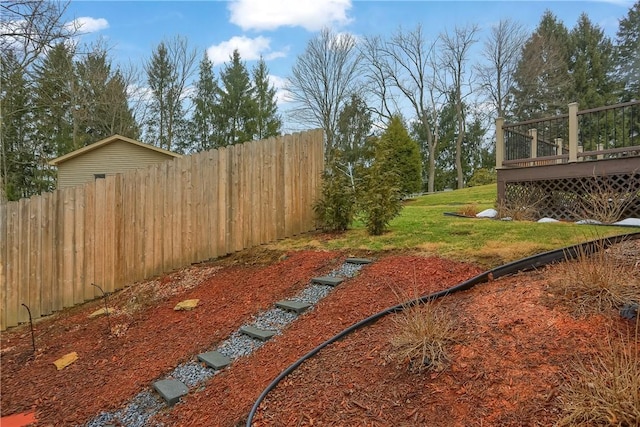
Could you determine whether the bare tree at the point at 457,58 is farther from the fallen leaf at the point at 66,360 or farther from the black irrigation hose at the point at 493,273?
the fallen leaf at the point at 66,360

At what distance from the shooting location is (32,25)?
24.8 feet

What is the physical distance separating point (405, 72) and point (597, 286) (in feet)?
82.9

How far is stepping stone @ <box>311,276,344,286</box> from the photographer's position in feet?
12.3

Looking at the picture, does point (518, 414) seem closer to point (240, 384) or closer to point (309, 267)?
point (240, 384)

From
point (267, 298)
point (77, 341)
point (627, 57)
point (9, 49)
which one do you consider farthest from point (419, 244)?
point (627, 57)

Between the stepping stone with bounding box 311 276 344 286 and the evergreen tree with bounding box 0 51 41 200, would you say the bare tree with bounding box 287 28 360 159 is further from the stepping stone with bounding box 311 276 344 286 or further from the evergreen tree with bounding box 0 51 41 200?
the stepping stone with bounding box 311 276 344 286

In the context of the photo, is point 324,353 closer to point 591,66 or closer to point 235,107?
point 235,107

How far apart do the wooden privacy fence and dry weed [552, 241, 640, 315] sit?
4.15m

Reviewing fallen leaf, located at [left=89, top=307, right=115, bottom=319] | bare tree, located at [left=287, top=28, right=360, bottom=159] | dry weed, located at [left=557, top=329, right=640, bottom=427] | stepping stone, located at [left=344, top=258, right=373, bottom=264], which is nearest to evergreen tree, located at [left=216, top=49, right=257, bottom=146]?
bare tree, located at [left=287, top=28, right=360, bottom=159]

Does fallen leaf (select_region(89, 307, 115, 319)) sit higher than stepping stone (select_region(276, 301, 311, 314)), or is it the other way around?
stepping stone (select_region(276, 301, 311, 314))

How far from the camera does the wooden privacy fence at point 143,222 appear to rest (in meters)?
4.98

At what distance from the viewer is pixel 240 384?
258 centimetres

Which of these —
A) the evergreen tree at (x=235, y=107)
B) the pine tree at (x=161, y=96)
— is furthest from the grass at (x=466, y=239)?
the evergreen tree at (x=235, y=107)

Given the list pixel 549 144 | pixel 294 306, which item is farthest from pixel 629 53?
pixel 294 306
